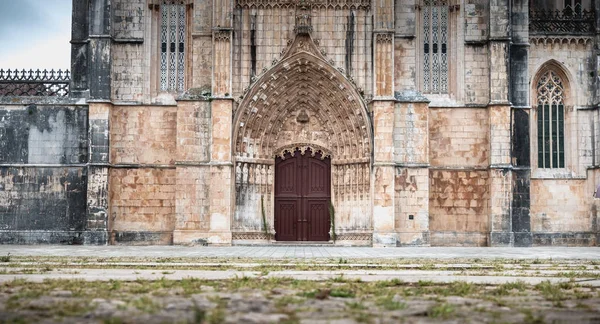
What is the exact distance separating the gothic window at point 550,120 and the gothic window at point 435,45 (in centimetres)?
429

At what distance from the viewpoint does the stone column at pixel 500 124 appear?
2969 centimetres

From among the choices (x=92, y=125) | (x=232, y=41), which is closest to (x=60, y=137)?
(x=92, y=125)

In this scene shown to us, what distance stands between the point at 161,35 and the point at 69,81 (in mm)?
4057

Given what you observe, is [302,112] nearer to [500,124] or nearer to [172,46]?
[172,46]

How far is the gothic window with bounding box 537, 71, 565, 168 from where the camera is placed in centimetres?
3198

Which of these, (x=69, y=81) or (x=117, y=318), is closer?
(x=117, y=318)

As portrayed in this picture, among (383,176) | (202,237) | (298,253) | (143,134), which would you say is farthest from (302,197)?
(298,253)

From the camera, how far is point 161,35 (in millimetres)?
30859

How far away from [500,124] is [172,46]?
1300 centimetres

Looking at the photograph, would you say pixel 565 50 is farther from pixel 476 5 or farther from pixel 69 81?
pixel 69 81

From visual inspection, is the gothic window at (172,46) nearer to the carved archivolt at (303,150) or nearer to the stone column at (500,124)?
the carved archivolt at (303,150)

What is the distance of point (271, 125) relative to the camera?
102ft

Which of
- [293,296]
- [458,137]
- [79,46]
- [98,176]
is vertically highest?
[79,46]

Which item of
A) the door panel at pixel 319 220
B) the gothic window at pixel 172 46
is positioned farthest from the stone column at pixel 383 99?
the gothic window at pixel 172 46
